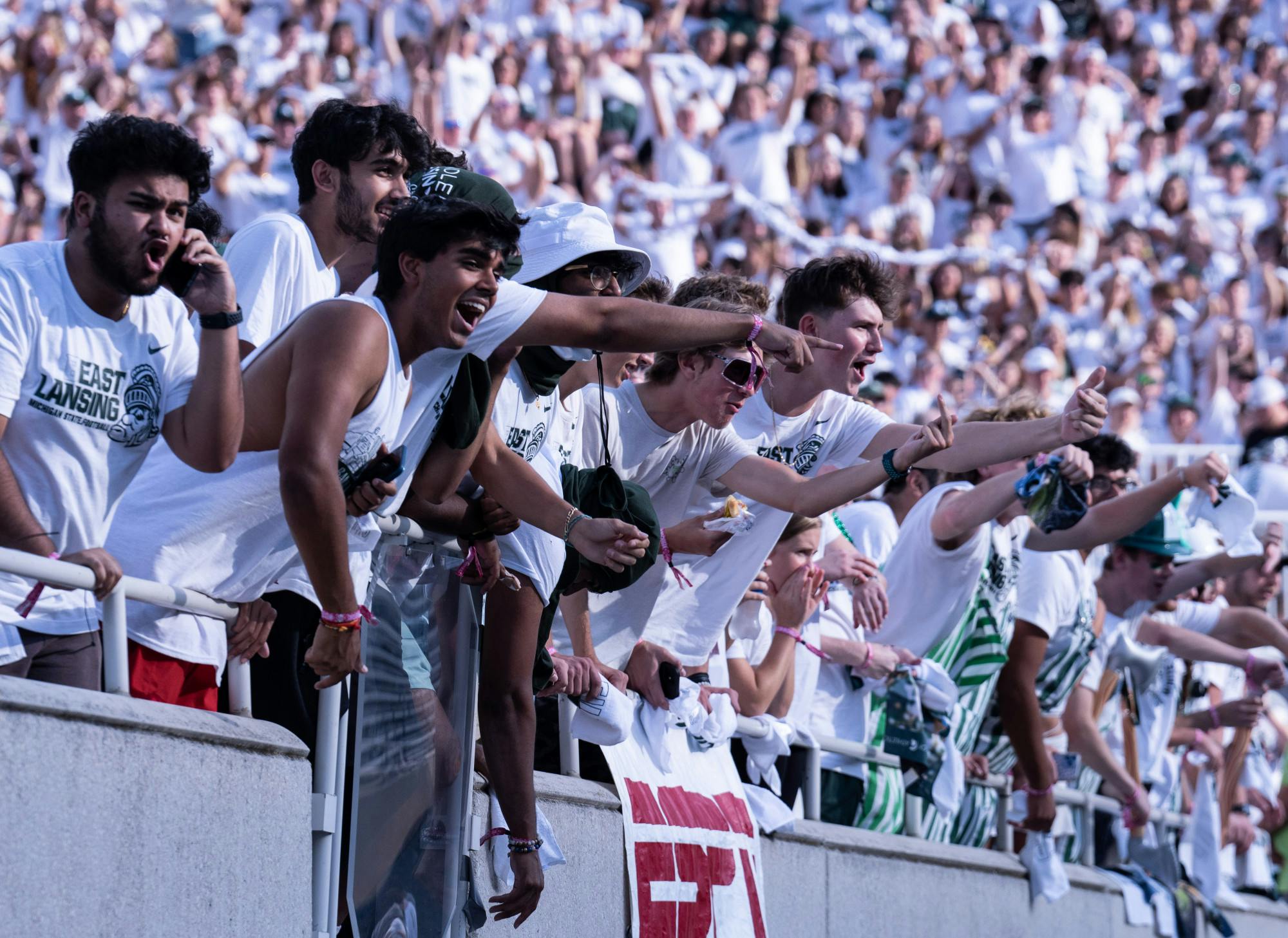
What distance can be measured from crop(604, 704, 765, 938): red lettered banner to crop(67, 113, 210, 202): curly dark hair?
7.20 feet

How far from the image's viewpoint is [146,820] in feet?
11.2

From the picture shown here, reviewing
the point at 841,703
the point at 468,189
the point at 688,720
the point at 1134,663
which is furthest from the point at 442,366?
the point at 1134,663

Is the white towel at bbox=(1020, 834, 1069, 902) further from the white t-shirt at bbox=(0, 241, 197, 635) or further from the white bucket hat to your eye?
the white t-shirt at bbox=(0, 241, 197, 635)

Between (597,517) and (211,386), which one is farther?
(597,517)

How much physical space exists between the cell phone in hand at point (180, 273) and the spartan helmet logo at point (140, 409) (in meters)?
0.18

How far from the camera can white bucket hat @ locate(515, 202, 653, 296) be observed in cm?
445

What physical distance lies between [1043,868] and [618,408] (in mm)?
3507

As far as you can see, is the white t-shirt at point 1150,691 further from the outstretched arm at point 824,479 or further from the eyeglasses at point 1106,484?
the outstretched arm at point 824,479

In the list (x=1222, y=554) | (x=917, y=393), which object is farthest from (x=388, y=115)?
(x=917, y=393)

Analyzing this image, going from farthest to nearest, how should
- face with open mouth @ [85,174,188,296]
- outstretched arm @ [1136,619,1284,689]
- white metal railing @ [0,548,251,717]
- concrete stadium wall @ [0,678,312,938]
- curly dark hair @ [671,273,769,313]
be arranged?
outstretched arm @ [1136,619,1284,689] < curly dark hair @ [671,273,769,313] < face with open mouth @ [85,174,188,296] < white metal railing @ [0,548,251,717] < concrete stadium wall @ [0,678,312,938]

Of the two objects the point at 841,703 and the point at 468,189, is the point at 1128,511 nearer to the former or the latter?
the point at 841,703

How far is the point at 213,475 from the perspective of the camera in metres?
3.92

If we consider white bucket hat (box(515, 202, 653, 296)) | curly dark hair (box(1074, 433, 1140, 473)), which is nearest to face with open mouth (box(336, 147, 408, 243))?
white bucket hat (box(515, 202, 653, 296))

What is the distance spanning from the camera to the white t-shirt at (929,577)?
6.82 m
